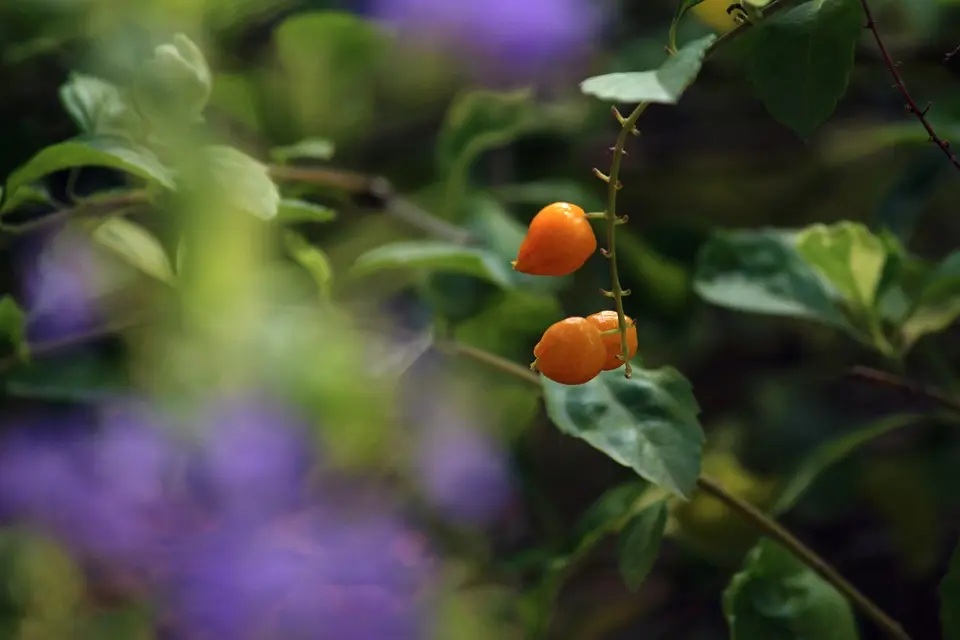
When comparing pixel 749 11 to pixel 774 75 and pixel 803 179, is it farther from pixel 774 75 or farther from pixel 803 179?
pixel 803 179

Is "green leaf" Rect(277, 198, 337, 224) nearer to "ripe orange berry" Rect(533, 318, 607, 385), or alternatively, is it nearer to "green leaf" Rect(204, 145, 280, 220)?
"green leaf" Rect(204, 145, 280, 220)

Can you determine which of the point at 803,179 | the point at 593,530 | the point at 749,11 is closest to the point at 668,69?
the point at 749,11

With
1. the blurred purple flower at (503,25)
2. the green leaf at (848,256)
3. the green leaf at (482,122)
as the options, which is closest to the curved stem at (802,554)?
the green leaf at (848,256)

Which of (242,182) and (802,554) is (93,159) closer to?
(242,182)

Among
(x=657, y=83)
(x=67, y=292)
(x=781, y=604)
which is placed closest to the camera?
(x=657, y=83)

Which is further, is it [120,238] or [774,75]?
[120,238]

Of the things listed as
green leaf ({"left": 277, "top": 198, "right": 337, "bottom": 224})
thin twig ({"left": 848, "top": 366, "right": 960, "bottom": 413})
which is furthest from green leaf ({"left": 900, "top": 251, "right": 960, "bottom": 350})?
green leaf ({"left": 277, "top": 198, "right": 337, "bottom": 224})

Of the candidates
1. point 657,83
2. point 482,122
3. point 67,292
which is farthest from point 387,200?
point 657,83
